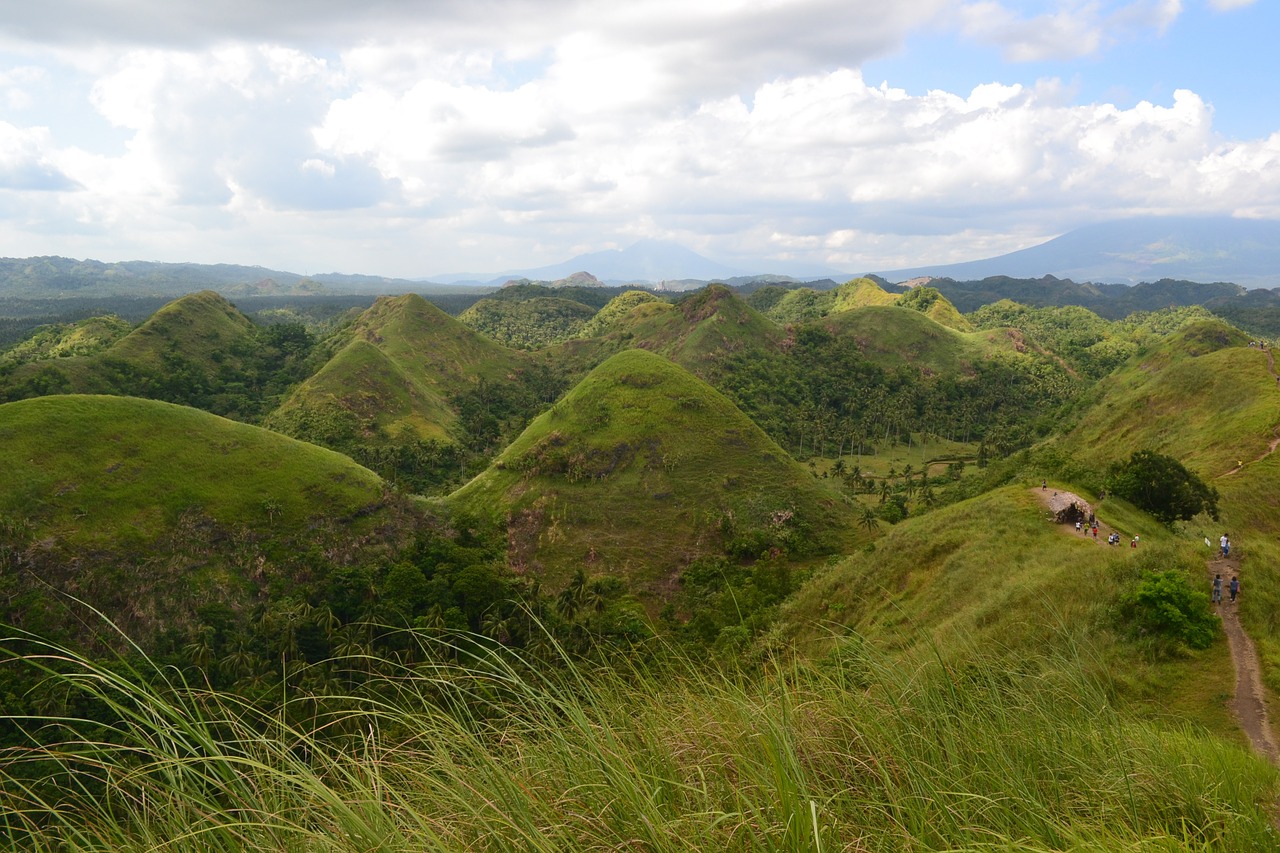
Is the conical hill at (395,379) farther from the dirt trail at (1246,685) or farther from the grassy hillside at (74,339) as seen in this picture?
the dirt trail at (1246,685)

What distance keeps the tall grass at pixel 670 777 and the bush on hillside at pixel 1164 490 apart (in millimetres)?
39999

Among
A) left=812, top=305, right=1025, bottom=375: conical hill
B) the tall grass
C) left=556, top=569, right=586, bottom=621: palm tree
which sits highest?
left=812, top=305, right=1025, bottom=375: conical hill

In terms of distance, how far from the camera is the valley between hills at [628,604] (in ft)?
14.7

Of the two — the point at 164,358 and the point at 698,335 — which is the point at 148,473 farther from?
the point at 698,335

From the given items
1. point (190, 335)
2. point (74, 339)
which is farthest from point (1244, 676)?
point (74, 339)

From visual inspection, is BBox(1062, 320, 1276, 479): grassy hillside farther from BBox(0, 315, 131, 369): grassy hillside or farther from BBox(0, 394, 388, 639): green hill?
BBox(0, 315, 131, 369): grassy hillside

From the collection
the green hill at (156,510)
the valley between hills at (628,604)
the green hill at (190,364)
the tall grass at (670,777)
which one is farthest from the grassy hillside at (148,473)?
the tall grass at (670,777)

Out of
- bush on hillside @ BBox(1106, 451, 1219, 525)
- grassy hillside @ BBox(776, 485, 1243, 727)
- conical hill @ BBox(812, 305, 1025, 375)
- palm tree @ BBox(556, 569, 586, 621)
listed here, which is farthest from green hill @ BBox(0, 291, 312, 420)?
conical hill @ BBox(812, 305, 1025, 375)

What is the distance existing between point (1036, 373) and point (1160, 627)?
160 metres

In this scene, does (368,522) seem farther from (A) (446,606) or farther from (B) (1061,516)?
(B) (1061,516)

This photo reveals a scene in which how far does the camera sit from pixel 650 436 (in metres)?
82.9

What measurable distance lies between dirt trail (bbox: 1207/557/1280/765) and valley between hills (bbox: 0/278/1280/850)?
96mm

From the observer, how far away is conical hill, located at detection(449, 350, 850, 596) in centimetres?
6688

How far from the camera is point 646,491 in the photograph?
75125 mm
